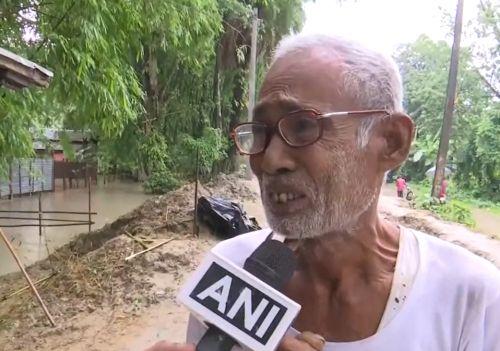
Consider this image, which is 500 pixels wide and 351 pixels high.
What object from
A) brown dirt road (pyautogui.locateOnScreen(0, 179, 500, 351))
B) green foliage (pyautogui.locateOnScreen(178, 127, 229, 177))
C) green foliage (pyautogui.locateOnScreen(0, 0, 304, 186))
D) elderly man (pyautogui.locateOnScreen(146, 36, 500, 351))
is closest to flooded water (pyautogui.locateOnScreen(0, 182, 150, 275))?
brown dirt road (pyautogui.locateOnScreen(0, 179, 500, 351))

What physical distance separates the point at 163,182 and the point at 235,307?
16.3m

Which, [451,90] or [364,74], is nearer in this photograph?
[364,74]

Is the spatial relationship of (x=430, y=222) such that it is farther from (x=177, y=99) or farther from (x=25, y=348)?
(x=177, y=99)

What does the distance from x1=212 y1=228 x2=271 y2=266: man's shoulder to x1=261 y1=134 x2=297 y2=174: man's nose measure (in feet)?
0.91

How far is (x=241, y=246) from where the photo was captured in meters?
1.40

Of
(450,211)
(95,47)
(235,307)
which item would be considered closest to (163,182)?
(450,211)

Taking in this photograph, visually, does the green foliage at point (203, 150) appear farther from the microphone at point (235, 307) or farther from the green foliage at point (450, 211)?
the microphone at point (235, 307)

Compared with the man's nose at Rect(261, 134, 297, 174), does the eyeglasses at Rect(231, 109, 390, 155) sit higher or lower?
higher

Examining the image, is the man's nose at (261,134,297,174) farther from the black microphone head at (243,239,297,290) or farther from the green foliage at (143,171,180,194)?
the green foliage at (143,171,180,194)

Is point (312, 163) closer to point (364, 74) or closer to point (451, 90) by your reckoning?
point (364, 74)

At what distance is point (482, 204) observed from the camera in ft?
68.3

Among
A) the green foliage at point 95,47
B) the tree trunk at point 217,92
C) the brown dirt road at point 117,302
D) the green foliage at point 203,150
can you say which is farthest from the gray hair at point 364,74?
the tree trunk at point 217,92

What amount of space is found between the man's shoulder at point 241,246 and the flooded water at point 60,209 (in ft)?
29.8

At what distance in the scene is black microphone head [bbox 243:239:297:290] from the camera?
1.04m
